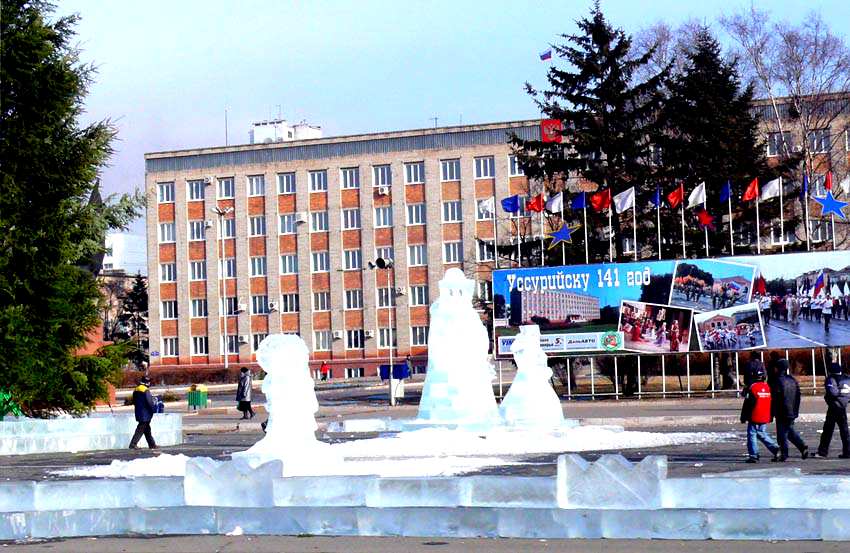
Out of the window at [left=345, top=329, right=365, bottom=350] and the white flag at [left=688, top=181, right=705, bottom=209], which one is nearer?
the white flag at [left=688, top=181, right=705, bottom=209]

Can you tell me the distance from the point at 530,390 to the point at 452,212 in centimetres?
5783

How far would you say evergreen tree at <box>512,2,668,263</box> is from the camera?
55562mm

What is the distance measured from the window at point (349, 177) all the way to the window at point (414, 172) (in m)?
3.41

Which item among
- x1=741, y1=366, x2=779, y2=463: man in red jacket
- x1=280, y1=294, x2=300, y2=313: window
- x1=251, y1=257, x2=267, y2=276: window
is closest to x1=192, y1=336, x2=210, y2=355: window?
x1=251, y1=257, x2=267, y2=276: window

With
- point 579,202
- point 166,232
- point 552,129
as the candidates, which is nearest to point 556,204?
point 579,202

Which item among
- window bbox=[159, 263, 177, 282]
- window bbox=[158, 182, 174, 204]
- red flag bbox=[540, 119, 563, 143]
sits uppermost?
window bbox=[158, 182, 174, 204]

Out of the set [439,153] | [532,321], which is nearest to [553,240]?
[532,321]

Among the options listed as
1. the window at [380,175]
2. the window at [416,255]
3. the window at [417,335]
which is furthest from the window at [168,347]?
the window at [380,175]

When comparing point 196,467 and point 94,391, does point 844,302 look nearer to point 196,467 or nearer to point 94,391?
point 94,391

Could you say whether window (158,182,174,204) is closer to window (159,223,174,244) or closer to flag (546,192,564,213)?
window (159,223,174,244)

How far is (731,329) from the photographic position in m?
46.6

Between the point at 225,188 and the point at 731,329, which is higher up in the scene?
the point at 225,188

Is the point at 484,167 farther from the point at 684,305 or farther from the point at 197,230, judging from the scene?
the point at 684,305

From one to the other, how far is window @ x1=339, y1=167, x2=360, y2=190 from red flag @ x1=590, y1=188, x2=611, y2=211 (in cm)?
3942
